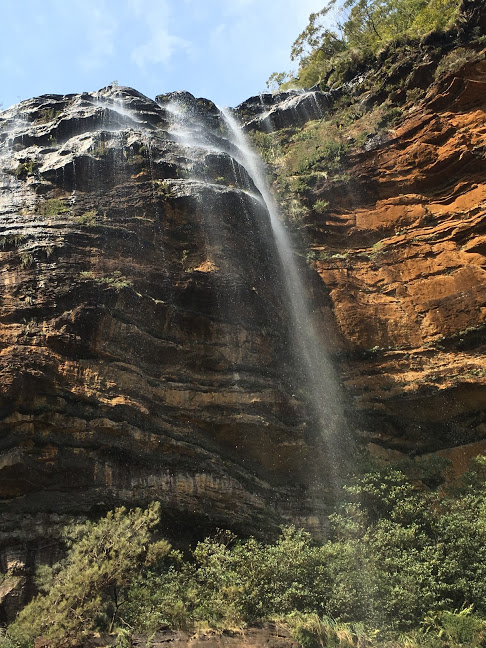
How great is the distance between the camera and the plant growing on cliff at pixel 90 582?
8.58 meters

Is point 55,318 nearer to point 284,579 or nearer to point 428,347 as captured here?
point 284,579

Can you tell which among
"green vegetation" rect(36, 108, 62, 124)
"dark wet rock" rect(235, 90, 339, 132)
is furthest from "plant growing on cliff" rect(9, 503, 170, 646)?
"dark wet rock" rect(235, 90, 339, 132)

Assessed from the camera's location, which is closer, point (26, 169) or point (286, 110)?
point (26, 169)

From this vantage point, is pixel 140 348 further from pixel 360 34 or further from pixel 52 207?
pixel 360 34

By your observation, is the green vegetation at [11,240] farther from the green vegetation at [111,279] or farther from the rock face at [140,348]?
the green vegetation at [111,279]

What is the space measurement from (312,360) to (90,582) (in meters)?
8.82

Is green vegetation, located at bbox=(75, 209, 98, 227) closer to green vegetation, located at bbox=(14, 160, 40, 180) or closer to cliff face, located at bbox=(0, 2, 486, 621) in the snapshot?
cliff face, located at bbox=(0, 2, 486, 621)

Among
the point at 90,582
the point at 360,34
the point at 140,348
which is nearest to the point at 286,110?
the point at 360,34

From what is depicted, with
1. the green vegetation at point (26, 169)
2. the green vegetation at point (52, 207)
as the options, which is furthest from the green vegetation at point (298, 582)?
the green vegetation at point (26, 169)

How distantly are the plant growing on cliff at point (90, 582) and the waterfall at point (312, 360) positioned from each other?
580 centimetres

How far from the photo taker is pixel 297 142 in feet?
76.7

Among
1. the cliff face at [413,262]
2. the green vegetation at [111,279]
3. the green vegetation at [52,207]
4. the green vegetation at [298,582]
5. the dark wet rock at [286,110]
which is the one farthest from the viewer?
the dark wet rock at [286,110]

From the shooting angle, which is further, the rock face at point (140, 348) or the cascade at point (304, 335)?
the cascade at point (304, 335)

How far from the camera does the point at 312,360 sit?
15758 mm
